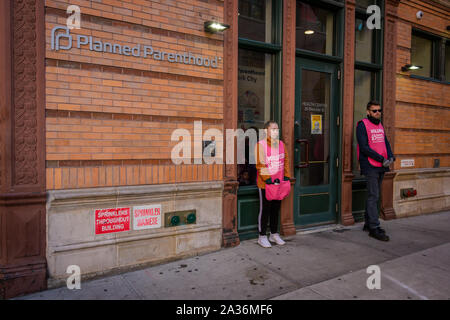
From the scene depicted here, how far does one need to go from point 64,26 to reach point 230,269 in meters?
3.35

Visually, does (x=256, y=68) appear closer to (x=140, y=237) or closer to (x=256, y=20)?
(x=256, y=20)

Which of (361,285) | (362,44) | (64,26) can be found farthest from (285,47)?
(361,285)

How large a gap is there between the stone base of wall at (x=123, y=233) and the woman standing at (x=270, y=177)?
0.66 meters

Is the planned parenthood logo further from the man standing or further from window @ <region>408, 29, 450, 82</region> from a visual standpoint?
window @ <region>408, 29, 450, 82</region>

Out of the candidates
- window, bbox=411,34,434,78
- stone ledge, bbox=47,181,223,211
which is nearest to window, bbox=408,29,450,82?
window, bbox=411,34,434,78

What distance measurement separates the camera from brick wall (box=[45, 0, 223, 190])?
376 centimetres

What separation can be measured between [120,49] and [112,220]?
6.62 ft

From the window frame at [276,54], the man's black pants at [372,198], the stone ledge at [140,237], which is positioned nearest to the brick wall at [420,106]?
the man's black pants at [372,198]

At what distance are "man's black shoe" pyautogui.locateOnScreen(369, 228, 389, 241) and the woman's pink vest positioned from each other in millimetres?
1757

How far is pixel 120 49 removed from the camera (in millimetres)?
4062

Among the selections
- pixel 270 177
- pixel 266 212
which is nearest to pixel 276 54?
pixel 270 177

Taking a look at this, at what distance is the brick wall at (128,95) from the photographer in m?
3.76

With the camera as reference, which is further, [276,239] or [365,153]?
[365,153]
